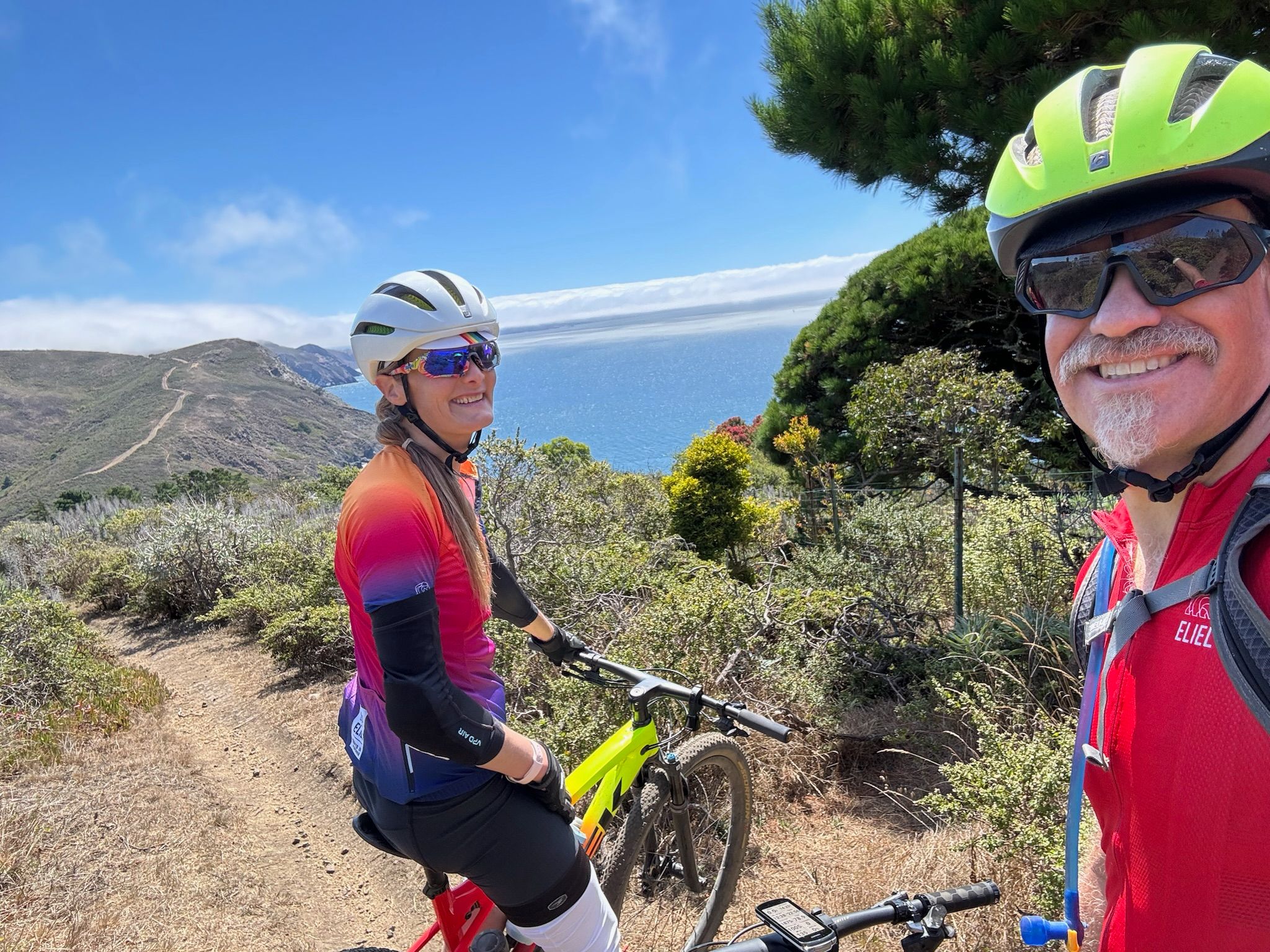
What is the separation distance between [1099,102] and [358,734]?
2247mm

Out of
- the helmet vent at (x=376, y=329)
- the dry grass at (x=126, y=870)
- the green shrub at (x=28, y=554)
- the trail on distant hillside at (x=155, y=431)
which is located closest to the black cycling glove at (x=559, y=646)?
the helmet vent at (x=376, y=329)

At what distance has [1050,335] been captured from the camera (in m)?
1.15

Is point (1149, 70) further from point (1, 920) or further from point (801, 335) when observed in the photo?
point (801, 335)

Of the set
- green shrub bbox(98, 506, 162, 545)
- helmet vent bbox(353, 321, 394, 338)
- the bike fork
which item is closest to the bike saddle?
the bike fork

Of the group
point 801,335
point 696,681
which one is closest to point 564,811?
point 696,681

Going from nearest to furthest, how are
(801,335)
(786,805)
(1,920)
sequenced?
(1,920) → (786,805) → (801,335)

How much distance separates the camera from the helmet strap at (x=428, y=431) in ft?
6.45

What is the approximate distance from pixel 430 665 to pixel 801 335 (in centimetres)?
1089

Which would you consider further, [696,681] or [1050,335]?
[696,681]

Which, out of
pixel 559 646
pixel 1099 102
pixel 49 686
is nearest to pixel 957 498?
pixel 559 646

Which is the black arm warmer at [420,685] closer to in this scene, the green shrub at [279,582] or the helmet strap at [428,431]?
the helmet strap at [428,431]

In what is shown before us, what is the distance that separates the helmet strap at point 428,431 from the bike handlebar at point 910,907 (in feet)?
4.60

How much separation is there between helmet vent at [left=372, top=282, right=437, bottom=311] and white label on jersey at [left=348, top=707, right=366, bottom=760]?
1174 mm

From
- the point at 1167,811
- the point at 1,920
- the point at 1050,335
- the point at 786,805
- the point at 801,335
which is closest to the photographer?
the point at 1167,811
